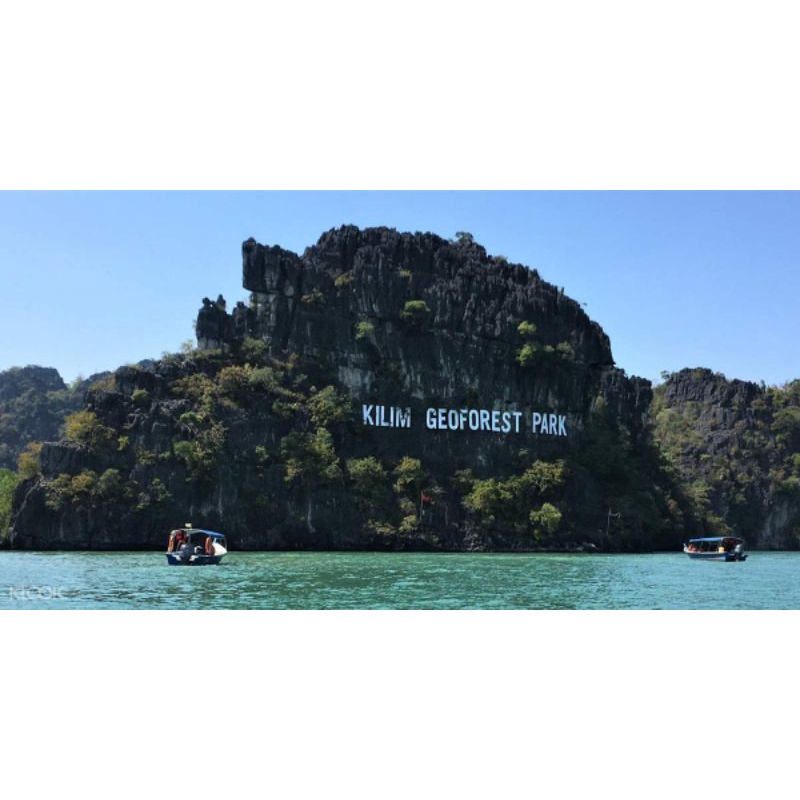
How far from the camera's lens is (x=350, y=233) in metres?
51.7

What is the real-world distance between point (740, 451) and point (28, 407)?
5320 centimetres

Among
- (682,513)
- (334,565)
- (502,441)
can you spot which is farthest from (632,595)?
(682,513)

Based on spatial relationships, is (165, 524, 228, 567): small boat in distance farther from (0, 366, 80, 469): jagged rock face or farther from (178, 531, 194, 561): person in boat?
(0, 366, 80, 469): jagged rock face

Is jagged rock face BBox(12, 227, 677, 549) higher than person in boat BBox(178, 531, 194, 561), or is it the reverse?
jagged rock face BBox(12, 227, 677, 549)

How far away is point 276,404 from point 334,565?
664 inches

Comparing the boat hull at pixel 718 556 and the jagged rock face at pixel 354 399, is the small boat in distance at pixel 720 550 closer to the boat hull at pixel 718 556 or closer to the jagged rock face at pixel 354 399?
the boat hull at pixel 718 556

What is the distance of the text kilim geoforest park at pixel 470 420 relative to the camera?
47656 millimetres

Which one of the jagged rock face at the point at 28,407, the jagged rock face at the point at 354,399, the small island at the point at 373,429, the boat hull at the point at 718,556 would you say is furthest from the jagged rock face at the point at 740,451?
the jagged rock face at the point at 28,407

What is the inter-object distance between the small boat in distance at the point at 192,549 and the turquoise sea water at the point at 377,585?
0.41 metres

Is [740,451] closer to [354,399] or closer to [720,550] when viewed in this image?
[720,550]

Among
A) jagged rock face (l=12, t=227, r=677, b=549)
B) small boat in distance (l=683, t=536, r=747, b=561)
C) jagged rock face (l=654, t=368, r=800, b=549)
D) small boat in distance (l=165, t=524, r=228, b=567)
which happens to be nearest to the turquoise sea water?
small boat in distance (l=165, t=524, r=228, b=567)

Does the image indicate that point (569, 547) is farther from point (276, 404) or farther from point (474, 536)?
point (276, 404)

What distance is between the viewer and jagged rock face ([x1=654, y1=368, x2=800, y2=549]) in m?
62.2

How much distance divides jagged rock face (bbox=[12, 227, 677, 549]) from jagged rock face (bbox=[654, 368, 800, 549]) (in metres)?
12.6
